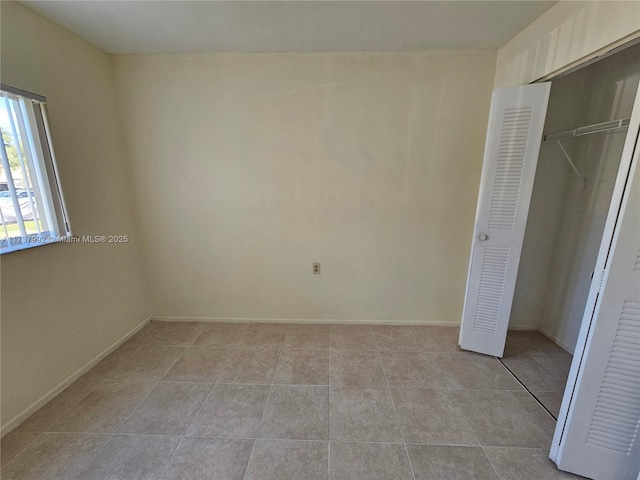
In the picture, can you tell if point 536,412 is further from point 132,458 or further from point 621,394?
point 132,458

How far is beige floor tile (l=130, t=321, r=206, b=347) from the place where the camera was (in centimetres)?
233

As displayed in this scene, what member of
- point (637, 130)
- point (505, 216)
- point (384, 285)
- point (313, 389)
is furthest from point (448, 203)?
point (313, 389)

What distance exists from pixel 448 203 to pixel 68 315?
3168mm

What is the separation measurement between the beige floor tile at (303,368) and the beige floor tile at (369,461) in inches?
19.6

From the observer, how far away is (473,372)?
76.9 inches

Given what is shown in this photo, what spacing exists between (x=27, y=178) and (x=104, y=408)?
1555 mm

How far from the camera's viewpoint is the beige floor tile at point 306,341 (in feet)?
7.41

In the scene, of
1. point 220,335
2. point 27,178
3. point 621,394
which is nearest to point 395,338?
point 621,394

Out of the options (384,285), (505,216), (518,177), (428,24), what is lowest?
(384,285)

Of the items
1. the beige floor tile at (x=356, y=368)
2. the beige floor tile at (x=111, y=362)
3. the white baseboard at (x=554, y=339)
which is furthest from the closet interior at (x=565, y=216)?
the beige floor tile at (x=111, y=362)

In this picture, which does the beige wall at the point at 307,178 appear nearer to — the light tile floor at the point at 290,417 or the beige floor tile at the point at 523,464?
the light tile floor at the point at 290,417

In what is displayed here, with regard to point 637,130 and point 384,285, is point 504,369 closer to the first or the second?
point 384,285

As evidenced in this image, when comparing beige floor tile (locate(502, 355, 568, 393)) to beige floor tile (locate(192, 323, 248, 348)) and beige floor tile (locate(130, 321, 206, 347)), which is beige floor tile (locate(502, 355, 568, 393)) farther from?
beige floor tile (locate(130, 321, 206, 347))

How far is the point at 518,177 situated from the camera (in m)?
1.84
